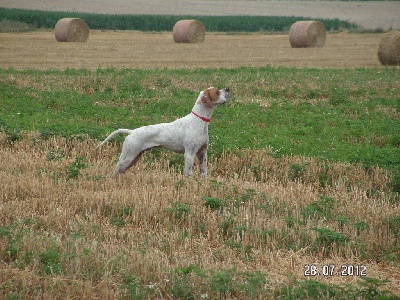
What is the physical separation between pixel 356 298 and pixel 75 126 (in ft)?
30.3

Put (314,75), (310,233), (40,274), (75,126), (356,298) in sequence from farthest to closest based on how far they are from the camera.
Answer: (314,75)
(75,126)
(310,233)
(40,274)
(356,298)

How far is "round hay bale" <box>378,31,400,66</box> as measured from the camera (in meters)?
28.5

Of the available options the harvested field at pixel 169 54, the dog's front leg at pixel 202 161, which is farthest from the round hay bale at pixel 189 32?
the dog's front leg at pixel 202 161

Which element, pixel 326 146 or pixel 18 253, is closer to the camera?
pixel 18 253

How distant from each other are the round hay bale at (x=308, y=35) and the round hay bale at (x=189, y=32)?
5026mm

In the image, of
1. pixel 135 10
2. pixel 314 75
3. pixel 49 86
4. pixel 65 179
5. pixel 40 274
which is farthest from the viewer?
pixel 135 10

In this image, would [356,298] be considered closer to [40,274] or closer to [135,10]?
[40,274]

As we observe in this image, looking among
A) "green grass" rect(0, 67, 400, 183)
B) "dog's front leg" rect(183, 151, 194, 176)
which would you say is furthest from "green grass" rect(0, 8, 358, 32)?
"dog's front leg" rect(183, 151, 194, 176)

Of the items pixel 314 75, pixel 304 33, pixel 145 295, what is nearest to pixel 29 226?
pixel 145 295

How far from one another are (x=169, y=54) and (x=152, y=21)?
24566mm

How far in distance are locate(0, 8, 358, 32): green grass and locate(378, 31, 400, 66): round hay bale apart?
2888cm

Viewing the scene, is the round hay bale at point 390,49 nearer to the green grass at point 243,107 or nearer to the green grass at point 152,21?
the green grass at point 243,107

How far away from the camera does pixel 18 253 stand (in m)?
7.21
